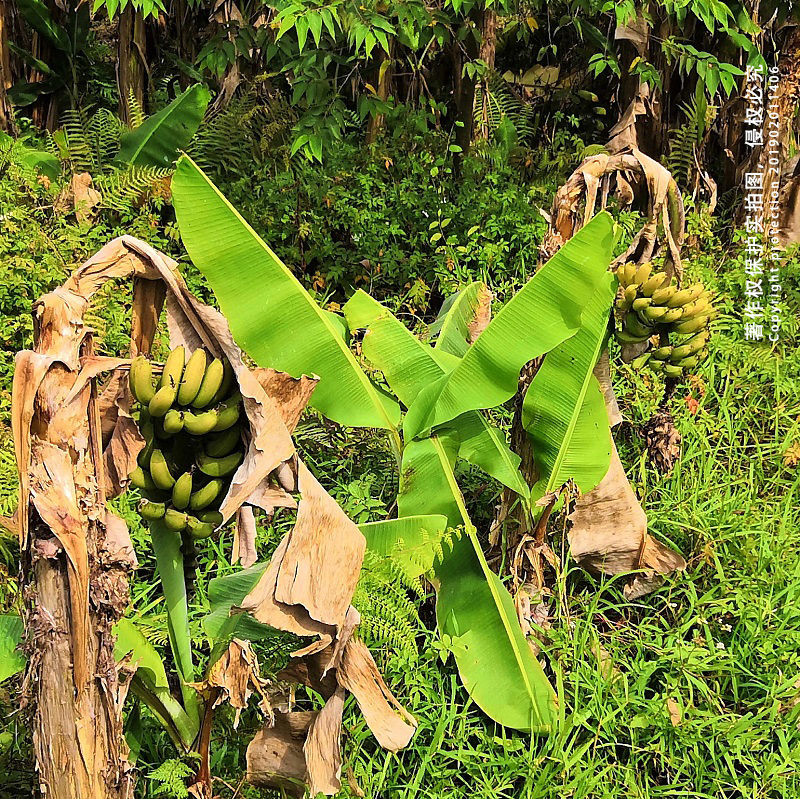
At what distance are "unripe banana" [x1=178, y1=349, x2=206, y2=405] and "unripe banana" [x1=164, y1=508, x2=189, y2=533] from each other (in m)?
0.20

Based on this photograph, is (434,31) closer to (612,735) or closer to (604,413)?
(604,413)

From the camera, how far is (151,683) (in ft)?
4.83

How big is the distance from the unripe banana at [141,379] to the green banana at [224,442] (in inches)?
5.1

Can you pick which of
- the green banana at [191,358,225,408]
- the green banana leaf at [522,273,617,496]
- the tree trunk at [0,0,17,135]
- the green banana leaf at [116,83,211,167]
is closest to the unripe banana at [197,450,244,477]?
the green banana at [191,358,225,408]

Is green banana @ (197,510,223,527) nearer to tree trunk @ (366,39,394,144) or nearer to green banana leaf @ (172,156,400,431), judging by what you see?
green banana leaf @ (172,156,400,431)

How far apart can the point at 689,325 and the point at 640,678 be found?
3.02 feet

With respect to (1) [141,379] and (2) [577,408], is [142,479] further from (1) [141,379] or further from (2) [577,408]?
(2) [577,408]

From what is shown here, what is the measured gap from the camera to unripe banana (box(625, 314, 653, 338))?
2242 mm

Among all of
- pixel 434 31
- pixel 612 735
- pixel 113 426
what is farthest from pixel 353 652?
pixel 434 31

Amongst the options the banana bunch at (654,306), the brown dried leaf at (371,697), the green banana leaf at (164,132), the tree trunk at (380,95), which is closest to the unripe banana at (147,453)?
the brown dried leaf at (371,697)

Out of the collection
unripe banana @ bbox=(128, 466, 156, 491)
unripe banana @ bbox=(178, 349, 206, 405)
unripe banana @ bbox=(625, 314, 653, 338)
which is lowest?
unripe banana @ bbox=(625, 314, 653, 338)

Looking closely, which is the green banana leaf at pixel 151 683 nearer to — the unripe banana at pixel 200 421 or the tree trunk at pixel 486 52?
the unripe banana at pixel 200 421

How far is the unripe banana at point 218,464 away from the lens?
1354 millimetres

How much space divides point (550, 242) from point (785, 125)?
298 centimetres
